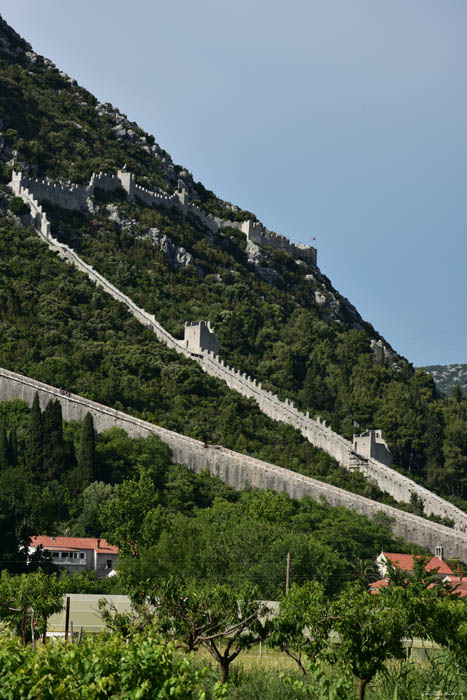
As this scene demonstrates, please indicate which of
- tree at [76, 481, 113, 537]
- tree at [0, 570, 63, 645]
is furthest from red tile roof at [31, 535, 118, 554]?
tree at [0, 570, 63, 645]

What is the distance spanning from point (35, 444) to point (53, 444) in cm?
96

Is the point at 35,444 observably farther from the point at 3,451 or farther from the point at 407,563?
the point at 407,563

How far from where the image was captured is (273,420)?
74562 millimetres

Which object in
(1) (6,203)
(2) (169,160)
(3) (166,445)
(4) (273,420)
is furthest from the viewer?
(2) (169,160)

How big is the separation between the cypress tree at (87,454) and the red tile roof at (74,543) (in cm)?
510

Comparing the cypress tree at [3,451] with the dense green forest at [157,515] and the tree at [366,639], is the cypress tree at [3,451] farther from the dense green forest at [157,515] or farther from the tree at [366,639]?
the tree at [366,639]

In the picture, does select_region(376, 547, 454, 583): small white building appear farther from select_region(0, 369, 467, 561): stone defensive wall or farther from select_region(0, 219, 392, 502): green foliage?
select_region(0, 219, 392, 502): green foliage

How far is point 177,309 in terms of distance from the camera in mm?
93125

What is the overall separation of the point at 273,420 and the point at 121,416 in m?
13.4

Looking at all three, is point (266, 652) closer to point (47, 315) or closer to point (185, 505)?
point (185, 505)

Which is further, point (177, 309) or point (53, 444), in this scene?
point (177, 309)

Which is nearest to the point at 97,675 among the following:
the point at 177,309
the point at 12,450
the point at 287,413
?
the point at 12,450

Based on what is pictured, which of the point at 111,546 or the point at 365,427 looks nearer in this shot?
the point at 111,546

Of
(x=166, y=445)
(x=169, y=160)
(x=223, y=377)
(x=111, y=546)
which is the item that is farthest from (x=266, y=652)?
(x=169, y=160)
